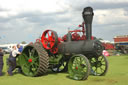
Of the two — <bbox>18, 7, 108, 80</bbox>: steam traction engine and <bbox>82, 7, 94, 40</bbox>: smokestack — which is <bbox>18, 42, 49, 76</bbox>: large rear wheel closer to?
<bbox>18, 7, 108, 80</bbox>: steam traction engine

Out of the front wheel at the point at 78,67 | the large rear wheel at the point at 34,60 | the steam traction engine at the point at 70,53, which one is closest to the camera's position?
the front wheel at the point at 78,67

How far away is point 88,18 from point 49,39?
2030 mm

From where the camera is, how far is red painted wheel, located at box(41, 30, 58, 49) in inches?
320

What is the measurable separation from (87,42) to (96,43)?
361mm

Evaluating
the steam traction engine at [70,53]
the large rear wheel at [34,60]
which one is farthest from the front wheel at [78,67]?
the large rear wheel at [34,60]

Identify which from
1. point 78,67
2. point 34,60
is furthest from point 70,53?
point 34,60

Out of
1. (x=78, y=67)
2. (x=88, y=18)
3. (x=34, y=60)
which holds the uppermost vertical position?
(x=88, y=18)

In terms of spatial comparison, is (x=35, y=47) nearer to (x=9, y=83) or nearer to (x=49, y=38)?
(x=49, y=38)

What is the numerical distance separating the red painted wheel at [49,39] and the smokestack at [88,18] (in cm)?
153

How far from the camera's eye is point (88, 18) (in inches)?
292

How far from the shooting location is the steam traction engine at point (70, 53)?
7.11 meters

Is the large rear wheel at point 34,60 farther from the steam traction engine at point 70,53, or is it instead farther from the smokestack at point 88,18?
the smokestack at point 88,18

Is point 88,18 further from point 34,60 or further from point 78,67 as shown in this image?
point 34,60

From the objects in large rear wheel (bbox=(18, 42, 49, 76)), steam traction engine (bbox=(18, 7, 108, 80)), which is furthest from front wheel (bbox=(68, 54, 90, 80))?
large rear wheel (bbox=(18, 42, 49, 76))
